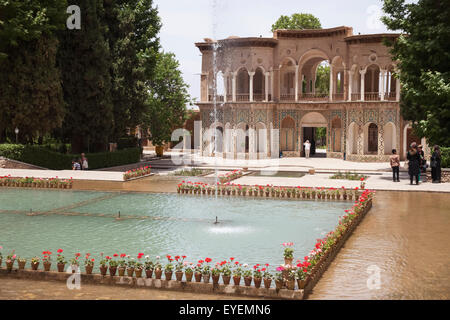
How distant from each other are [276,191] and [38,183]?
33.0 ft

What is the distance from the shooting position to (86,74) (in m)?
29.6

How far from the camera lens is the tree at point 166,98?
41125 mm

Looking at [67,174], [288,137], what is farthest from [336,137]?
[67,174]

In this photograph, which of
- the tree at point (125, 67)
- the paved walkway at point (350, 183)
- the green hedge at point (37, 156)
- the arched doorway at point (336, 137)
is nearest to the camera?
the paved walkway at point (350, 183)

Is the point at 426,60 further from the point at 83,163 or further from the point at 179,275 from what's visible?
the point at 179,275

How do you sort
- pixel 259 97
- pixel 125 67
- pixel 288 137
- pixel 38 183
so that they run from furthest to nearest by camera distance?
pixel 259 97 < pixel 288 137 < pixel 125 67 < pixel 38 183

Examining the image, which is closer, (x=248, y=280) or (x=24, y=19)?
(x=248, y=280)

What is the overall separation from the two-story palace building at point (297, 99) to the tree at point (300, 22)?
37.8ft

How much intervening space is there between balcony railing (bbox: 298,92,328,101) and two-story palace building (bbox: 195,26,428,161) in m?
0.08

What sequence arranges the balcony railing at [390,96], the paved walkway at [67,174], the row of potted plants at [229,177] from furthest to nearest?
the balcony railing at [390,96] → the paved walkway at [67,174] → the row of potted plants at [229,177]

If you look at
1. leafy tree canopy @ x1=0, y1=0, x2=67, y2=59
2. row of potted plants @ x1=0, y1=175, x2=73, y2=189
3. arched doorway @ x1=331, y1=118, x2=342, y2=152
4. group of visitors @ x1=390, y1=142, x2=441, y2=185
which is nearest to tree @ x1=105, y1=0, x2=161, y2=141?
leafy tree canopy @ x1=0, y1=0, x2=67, y2=59

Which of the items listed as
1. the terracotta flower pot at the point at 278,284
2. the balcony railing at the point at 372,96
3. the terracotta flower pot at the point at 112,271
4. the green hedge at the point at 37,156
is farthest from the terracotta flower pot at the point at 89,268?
the balcony railing at the point at 372,96

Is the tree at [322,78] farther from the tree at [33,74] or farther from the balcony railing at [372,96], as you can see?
the tree at [33,74]

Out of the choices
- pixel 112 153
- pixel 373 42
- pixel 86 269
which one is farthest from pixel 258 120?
pixel 86 269
